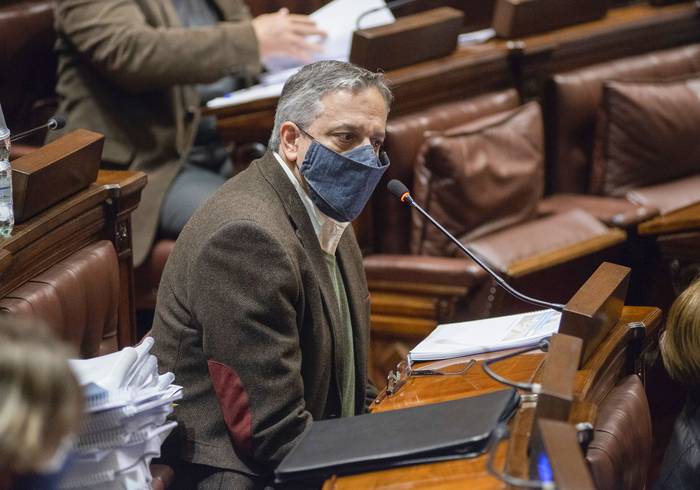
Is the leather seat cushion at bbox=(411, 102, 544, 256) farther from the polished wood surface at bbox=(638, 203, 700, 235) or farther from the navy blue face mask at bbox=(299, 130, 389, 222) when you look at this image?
the navy blue face mask at bbox=(299, 130, 389, 222)

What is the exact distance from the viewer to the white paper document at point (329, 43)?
2859mm

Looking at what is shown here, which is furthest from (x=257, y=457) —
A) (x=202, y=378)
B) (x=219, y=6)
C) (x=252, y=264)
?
(x=219, y=6)

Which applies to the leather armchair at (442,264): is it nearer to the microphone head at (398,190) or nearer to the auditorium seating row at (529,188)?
the auditorium seating row at (529,188)

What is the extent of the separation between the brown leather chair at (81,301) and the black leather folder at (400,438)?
0.33m

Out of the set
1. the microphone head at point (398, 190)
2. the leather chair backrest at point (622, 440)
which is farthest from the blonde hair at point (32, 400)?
the microphone head at point (398, 190)

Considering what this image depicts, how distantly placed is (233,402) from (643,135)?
75.6 inches

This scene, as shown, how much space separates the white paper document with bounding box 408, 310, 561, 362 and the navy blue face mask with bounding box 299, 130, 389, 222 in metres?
0.26

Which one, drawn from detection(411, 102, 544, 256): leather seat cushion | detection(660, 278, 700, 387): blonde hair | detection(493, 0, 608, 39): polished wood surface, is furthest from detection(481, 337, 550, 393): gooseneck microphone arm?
detection(493, 0, 608, 39): polished wood surface

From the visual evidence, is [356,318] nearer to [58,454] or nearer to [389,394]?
[389,394]

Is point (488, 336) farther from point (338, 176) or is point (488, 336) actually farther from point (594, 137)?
point (594, 137)

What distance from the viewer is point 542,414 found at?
136 centimetres

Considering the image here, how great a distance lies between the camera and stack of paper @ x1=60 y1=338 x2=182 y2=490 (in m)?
1.42

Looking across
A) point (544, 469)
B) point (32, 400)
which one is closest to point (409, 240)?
point (544, 469)

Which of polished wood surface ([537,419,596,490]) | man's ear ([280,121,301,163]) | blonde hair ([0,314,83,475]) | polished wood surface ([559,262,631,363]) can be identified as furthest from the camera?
man's ear ([280,121,301,163])
